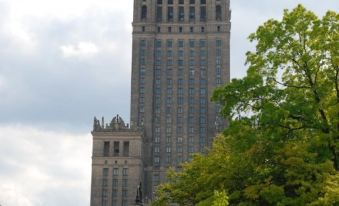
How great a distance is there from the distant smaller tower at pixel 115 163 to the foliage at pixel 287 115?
13925 centimetres

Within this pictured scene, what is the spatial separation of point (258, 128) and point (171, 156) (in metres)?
150

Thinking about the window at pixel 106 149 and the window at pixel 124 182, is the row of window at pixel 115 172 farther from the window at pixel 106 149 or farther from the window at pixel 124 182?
the window at pixel 106 149

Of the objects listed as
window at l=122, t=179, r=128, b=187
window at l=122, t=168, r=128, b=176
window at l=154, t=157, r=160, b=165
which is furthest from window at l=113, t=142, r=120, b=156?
window at l=154, t=157, r=160, b=165

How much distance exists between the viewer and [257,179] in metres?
47.6

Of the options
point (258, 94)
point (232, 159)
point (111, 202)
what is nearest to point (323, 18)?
point (258, 94)

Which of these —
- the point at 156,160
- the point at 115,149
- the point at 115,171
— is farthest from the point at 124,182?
the point at 156,160

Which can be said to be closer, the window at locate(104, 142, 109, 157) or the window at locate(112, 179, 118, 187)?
the window at locate(112, 179, 118, 187)

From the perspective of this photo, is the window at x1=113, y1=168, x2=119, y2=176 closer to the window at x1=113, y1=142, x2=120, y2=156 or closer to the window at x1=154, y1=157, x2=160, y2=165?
the window at x1=113, y1=142, x2=120, y2=156

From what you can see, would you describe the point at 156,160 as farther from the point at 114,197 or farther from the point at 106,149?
the point at 114,197

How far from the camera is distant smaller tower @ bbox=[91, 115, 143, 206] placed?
614 ft

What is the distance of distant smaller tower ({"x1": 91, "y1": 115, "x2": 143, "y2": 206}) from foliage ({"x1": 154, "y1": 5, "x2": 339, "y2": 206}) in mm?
139251

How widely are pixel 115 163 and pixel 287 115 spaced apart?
149047mm

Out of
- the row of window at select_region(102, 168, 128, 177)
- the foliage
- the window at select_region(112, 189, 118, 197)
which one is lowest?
the foliage

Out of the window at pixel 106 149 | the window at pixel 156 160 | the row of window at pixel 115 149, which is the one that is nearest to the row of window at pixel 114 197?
the window at pixel 106 149
